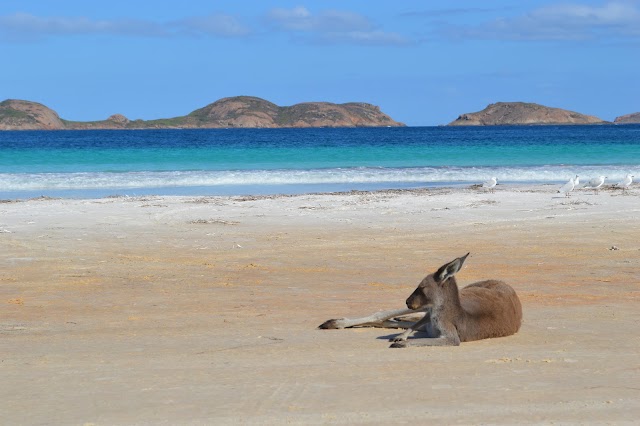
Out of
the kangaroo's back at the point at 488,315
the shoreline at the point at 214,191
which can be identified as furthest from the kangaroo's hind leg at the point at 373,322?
the shoreline at the point at 214,191

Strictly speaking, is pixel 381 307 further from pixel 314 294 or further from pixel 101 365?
pixel 101 365

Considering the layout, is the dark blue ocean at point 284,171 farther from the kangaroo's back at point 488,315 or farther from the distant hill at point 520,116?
the distant hill at point 520,116

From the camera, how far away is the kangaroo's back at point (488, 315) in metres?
6.90

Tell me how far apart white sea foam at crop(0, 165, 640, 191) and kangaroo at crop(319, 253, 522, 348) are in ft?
70.2

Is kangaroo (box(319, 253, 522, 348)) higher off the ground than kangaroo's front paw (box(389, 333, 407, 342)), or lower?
higher

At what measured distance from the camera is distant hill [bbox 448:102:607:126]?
556 ft

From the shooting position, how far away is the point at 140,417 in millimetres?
4887

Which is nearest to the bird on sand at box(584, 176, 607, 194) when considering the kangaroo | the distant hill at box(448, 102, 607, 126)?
the kangaroo

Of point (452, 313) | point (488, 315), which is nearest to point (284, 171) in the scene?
point (488, 315)

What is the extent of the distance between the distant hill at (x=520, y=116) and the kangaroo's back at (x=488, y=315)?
164m

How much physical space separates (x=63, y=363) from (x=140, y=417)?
153 centimetres

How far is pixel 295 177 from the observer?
3134 cm

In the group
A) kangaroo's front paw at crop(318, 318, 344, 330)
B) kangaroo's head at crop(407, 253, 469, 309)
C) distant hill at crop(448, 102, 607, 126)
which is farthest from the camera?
distant hill at crop(448, 102, 607, 126)

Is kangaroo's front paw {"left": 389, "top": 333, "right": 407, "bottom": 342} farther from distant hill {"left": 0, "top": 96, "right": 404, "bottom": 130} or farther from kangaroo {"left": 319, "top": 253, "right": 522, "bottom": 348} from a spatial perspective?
distant hill {"left": 0, "top": 96, "right": 404, "bottom": 130}
